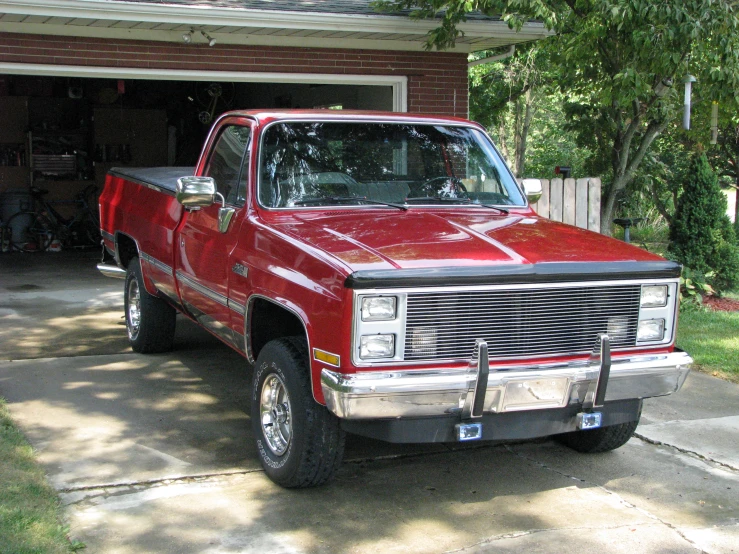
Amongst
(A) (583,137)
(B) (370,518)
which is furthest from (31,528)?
(A) (583,137)

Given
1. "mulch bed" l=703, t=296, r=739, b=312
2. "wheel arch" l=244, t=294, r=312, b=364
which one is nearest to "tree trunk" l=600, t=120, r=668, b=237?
"mulch bed" l=703, t=296, r=739, b=312

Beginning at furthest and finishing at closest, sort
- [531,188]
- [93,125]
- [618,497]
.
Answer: [93,125]
[531,188]
[618,497]

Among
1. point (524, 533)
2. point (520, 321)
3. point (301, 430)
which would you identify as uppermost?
point (520, 321)

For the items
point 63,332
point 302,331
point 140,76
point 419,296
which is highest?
point 140,76

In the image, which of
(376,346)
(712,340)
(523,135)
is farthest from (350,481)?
(523,135)

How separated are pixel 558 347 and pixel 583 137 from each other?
11.4 metres

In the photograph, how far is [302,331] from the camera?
5234mm

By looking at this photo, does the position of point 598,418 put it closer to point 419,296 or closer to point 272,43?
point 419,296

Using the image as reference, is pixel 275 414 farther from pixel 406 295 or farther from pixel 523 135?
pixel 523 135

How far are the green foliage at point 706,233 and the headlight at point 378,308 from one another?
8499 millimetres

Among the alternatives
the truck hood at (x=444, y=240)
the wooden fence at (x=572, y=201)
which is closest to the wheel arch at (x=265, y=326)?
the truck hood at (x=444, y=240)

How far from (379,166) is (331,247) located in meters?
1.44

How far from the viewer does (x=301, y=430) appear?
4617 mm

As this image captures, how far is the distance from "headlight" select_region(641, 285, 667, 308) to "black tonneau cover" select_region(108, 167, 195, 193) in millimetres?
3648
